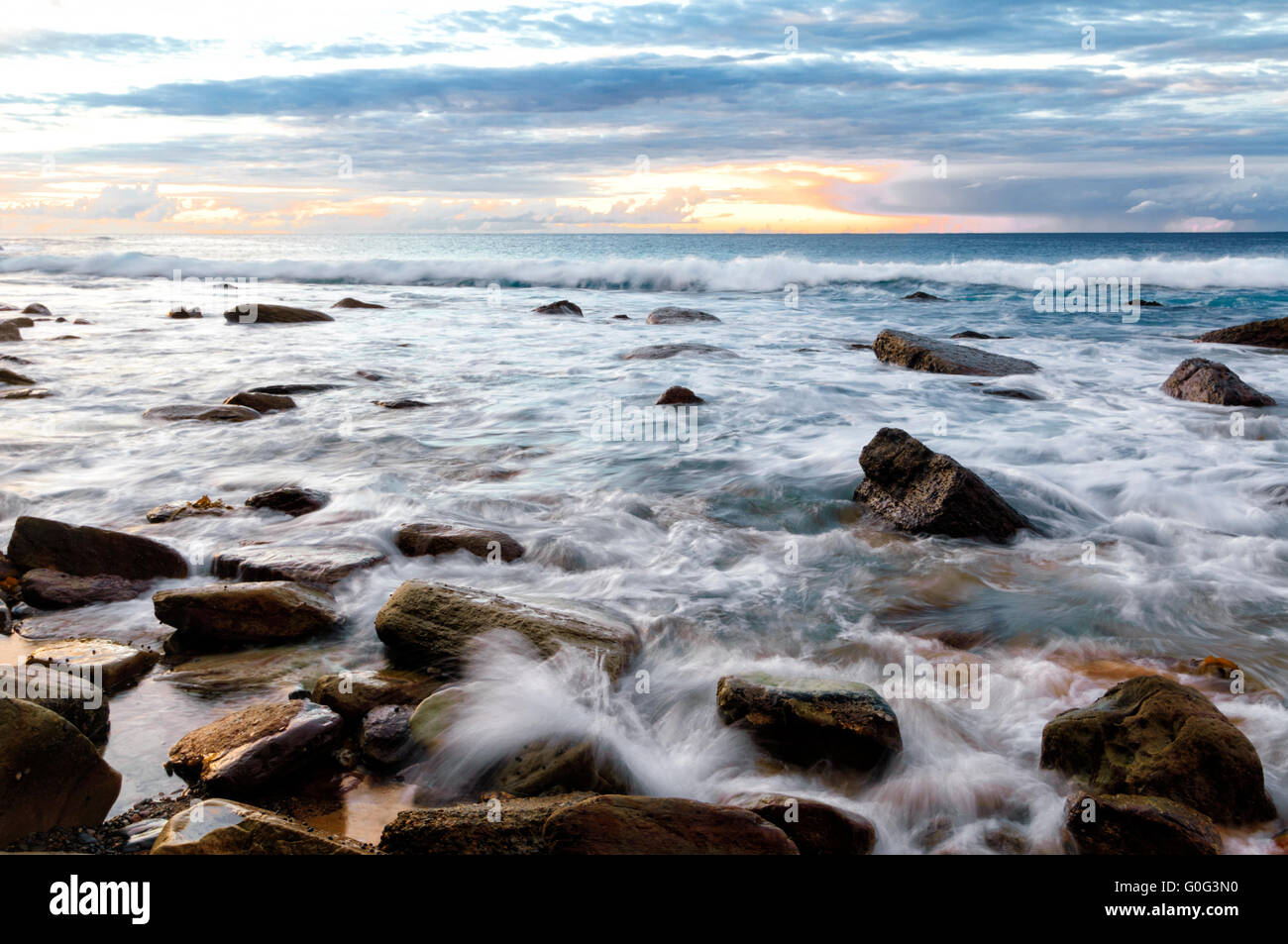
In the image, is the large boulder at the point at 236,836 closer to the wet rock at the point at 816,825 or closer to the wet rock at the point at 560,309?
the wet rock at the point at 816,825

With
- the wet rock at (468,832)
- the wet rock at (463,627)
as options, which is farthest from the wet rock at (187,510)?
the wet rock at (468,832)

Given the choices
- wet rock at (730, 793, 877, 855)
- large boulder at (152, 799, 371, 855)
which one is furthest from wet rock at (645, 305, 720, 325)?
large boulder at (152, 799, 371, 855)

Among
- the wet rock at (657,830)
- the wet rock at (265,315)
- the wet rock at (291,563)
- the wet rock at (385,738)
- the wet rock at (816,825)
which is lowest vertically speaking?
the wet rock at (816,825)

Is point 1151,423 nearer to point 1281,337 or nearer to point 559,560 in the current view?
point 559,560

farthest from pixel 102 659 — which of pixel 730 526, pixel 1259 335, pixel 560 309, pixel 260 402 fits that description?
pixel 560 309

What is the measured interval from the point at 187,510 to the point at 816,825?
506cm

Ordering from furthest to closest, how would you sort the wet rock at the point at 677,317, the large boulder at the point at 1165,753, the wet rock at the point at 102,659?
the wet rock at the point at 677,317
the wet rock at the point at 102,659
the large boulder at the point at 1165,753

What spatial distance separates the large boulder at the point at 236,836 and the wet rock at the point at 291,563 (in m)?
2.37

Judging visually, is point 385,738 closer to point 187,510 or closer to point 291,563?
point 291,563

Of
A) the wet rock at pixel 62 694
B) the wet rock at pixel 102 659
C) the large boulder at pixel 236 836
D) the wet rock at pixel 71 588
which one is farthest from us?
the wet rock at pixel 71 588

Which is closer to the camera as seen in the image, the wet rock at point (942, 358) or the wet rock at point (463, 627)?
the wet rock at point (463, 627)

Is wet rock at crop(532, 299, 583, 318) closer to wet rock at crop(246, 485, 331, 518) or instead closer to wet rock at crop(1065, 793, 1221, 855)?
wet rock at crop(246, 485, 331, 518)

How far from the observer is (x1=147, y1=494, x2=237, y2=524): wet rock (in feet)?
19.6

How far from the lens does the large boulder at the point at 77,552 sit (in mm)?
4820
